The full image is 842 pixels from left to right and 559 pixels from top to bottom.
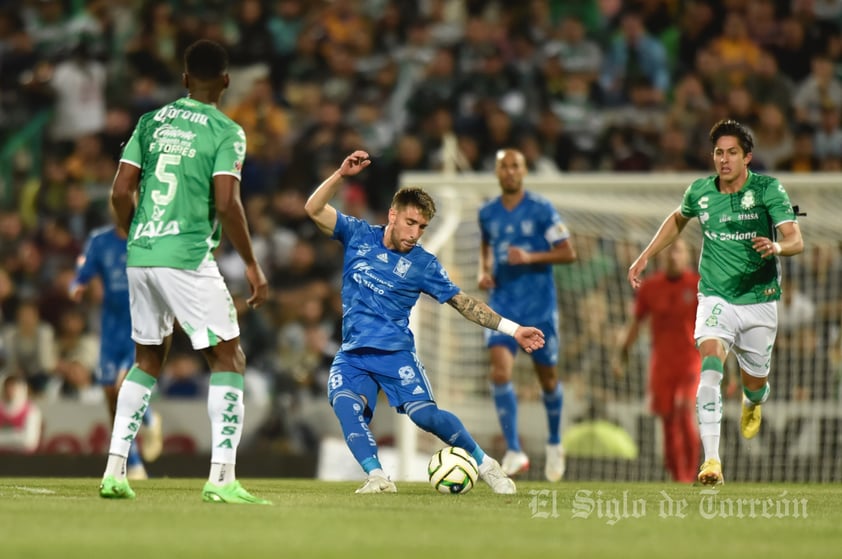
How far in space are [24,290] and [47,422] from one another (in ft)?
10.9

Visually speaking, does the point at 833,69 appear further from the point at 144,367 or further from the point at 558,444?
the point at 144,367

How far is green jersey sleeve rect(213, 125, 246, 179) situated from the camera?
280 inches

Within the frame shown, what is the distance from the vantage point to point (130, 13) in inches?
815

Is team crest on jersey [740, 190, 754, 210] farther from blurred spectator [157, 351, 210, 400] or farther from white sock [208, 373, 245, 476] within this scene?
blurred spectator [157, 351, 210, 400]

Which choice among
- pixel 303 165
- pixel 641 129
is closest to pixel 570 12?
pixel 641 129

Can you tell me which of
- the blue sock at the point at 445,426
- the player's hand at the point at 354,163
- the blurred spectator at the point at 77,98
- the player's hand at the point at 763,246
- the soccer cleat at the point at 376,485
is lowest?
the soccer cleat at the point at 376,485

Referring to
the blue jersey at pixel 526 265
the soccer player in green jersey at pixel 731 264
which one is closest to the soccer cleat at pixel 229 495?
the soccer player in green jersey at pixel 731 264

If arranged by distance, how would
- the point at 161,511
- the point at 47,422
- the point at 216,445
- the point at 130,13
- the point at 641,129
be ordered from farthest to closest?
the point at 130,13 → the point at 641,129 → the point at 47,422 → the point at 216,445 → the point at 161,511

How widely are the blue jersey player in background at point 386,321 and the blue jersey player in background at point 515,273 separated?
9.35 feet

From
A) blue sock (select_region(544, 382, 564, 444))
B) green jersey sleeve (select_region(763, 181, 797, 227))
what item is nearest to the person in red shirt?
blue sock (select_region(544, 382, 564, 444))

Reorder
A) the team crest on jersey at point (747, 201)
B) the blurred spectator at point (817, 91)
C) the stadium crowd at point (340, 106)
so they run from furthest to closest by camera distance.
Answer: the blurred spectator at point (817, 91)
the stadium crowd at point (340, 106)
the team crest on jersey at point (747, 201)

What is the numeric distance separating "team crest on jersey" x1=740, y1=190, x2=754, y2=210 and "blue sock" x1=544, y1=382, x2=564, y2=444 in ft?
9.69

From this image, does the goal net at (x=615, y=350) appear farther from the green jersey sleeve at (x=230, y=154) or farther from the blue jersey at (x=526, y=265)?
the green jersey sleeve at (x=230, y=154)

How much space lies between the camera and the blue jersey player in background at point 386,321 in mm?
8312
